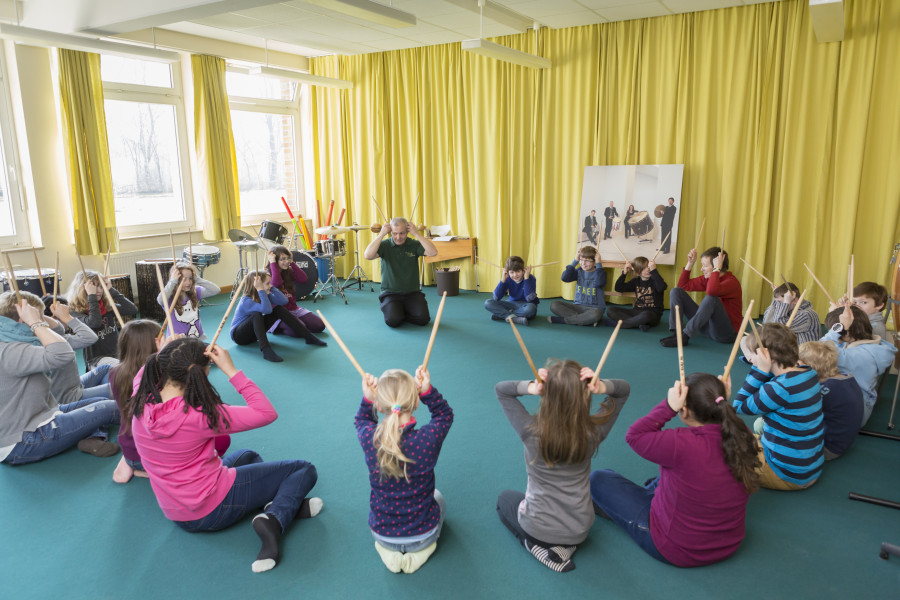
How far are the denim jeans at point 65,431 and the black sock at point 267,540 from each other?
1.46 m

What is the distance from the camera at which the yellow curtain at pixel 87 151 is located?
20.0 ft

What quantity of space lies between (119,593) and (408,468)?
1.19 m

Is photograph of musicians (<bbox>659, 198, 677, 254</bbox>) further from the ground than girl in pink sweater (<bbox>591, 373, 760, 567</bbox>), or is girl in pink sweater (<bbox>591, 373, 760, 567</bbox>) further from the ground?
photograph of musicians (<bbox>659, 198, 677, 254</bbox>)

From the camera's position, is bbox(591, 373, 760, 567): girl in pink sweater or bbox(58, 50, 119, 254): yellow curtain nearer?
bbox(591, 373, 760, 567): girl in pink sweater

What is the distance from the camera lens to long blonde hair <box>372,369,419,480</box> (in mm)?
2158

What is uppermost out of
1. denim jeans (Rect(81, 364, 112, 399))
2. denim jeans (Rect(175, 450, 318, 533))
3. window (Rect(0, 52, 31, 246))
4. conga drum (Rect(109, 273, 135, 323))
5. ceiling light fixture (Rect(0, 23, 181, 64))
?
ceiling light fixture (Rect(0, 23, 181, 64))

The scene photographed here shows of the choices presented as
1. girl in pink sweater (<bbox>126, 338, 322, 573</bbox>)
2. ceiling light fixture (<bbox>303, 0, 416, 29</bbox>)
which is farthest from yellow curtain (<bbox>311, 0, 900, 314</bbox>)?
girl in pink sweater (<bbox>126, 338, 322, 573</bbox>)

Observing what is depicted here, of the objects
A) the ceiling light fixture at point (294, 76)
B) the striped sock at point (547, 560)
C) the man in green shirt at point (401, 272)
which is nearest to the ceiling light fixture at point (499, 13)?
the man in green shirt at point (401, 272)

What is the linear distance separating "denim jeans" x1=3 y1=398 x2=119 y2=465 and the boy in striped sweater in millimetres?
3428

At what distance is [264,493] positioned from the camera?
2.70 m

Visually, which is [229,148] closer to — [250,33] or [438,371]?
[250,33]

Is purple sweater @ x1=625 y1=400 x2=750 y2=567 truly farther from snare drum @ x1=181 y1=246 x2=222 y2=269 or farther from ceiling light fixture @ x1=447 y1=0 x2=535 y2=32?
snare drum @ x1=181 y1=246 x2=222 y2=269

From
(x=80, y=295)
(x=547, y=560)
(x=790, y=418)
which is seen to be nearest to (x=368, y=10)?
(x=80, y=295)

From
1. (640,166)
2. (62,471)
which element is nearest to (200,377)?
(62,471)
